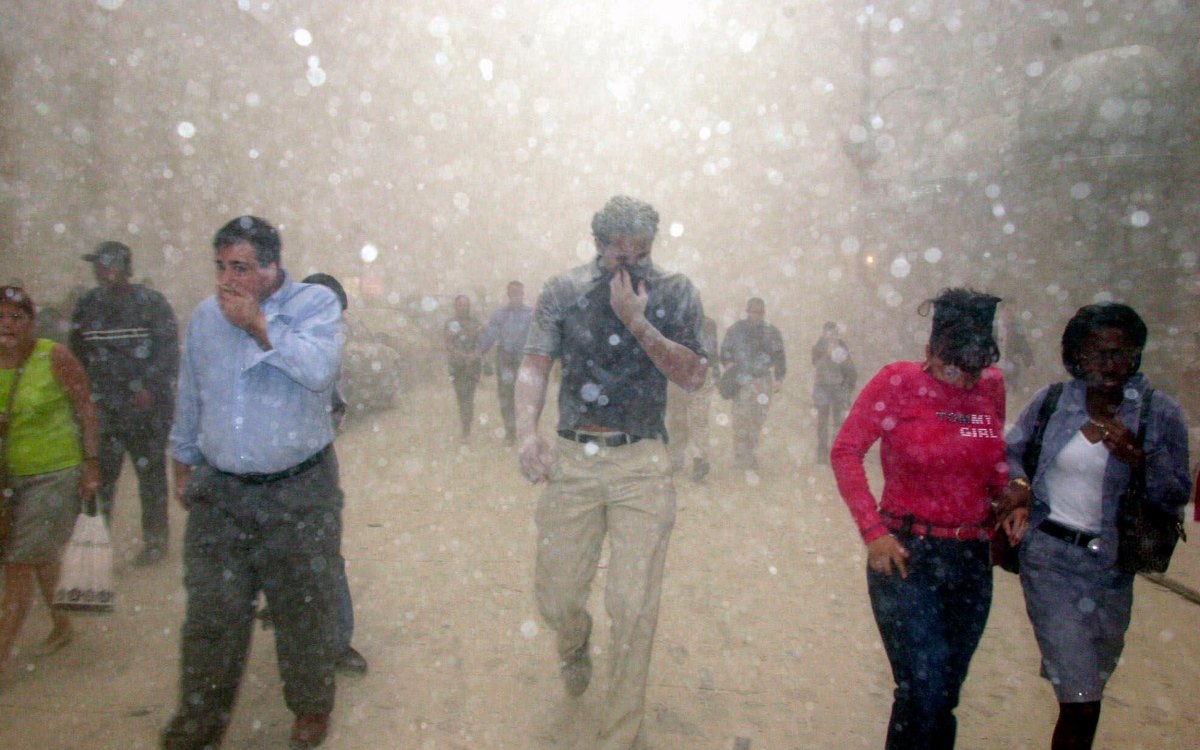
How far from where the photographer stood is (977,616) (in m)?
2.56

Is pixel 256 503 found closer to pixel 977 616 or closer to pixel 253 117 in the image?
pixel 977 616

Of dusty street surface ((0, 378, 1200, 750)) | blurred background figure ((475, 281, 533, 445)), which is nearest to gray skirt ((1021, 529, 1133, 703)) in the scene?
dusty street surface ((0, 378, 1200, 750))

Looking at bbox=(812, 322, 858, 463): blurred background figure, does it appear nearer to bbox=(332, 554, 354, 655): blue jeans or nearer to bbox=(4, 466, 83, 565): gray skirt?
bbox=(332, 554, 354, 655): blue jeans

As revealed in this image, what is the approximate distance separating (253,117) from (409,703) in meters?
21.1

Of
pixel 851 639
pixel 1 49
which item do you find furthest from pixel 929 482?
pixel 1 49

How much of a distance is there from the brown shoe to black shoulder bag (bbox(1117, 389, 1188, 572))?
120 inches

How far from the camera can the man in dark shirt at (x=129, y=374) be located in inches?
197

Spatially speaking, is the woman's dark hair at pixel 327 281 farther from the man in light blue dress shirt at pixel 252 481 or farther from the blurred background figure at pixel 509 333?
the blurred background figure at pixel 509 333

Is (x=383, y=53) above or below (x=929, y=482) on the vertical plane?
above

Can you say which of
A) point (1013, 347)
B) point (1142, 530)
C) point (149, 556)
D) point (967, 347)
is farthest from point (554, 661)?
point (1013, 347)

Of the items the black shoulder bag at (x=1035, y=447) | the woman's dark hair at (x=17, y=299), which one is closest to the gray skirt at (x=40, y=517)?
the woman's dark hair at (x=17, y=299)

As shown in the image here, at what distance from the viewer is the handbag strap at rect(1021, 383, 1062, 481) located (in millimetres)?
2735

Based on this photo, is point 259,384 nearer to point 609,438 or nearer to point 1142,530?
point 609,438

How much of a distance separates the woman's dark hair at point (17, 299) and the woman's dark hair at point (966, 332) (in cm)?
405
